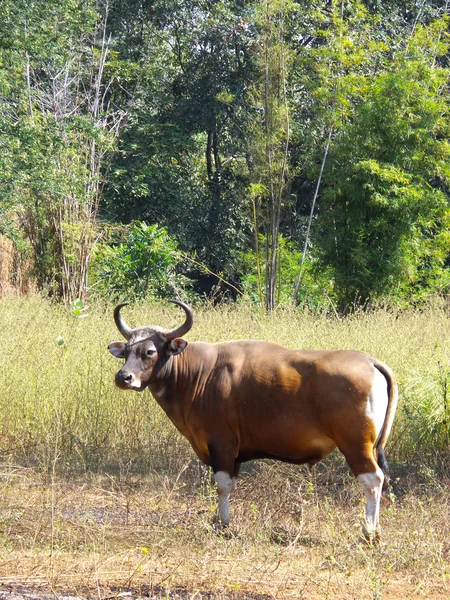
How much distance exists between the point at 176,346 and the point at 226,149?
1801cm

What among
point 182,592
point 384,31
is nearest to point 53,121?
point 182,592

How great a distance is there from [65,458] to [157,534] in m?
2.76

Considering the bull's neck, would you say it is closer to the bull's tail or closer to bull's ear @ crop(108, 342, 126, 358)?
bull's ear @ crop(108, 342, 126, 358)

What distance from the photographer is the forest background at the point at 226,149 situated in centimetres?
1546

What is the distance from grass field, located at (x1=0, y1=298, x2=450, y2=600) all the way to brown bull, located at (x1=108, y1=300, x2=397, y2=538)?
333mm

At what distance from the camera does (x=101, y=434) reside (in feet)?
29.8

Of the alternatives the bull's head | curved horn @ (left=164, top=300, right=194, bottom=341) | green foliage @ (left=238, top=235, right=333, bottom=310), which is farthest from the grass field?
green foliage @ (left=238, top=235, right=333, bottom=310)

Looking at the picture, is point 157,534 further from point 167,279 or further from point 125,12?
point 125,12

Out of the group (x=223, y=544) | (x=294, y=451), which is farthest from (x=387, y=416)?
(x=223, y=544)

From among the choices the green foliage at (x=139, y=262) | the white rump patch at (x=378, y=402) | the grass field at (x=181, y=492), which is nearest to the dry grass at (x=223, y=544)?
the grass field at (x=181, y=492)

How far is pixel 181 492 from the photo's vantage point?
7742mm

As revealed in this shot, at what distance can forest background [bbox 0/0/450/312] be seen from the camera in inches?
609

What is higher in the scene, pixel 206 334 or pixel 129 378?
pixel 129 378

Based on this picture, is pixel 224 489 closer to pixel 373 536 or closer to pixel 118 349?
pixel 373 536
